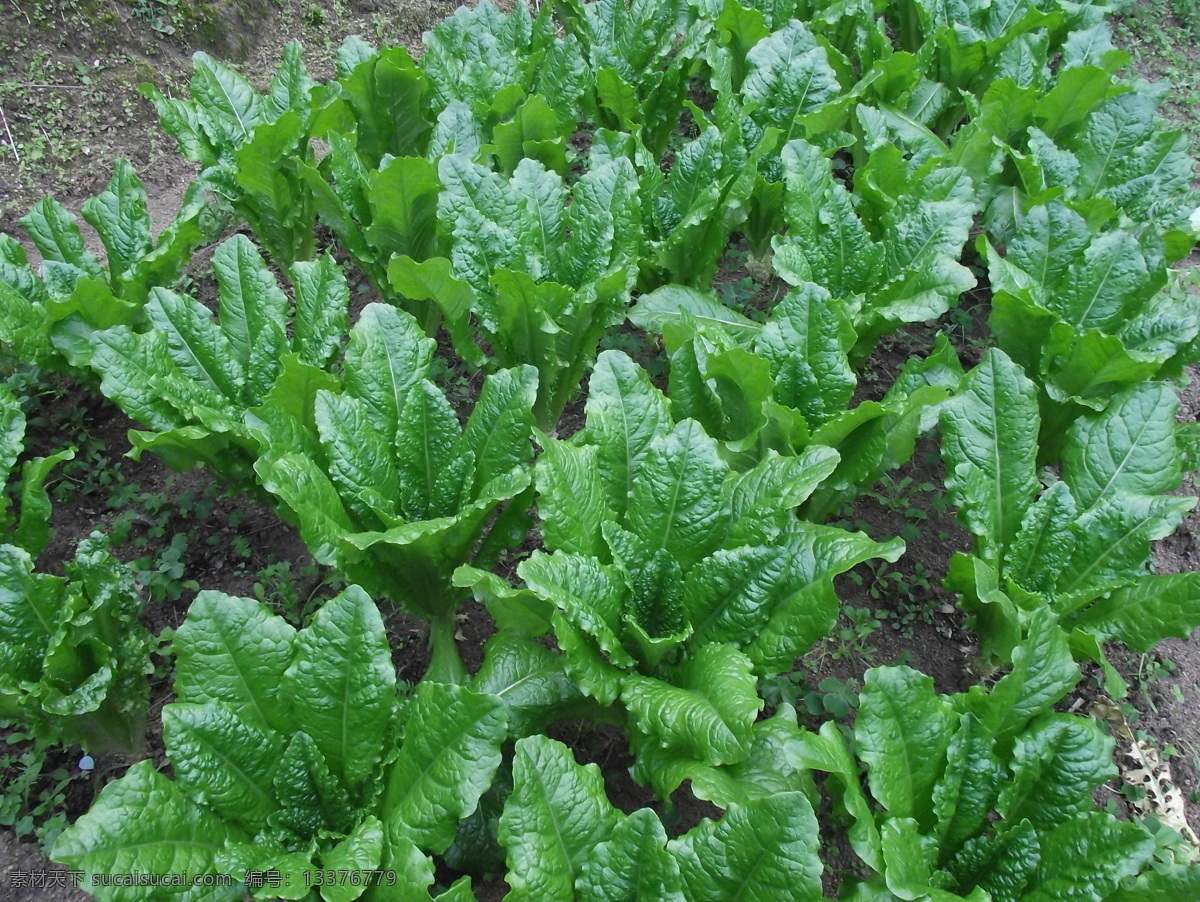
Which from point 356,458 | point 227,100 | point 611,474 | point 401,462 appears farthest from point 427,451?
point 227,100

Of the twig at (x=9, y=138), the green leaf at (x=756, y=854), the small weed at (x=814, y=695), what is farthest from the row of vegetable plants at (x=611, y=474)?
the twig at (x=9, y=138)

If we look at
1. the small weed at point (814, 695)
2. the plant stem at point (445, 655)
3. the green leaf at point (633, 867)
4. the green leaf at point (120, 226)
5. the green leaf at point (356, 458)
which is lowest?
the small weed at point (814, 695)

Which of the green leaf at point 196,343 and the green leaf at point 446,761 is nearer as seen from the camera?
the green leaf at point 446,761

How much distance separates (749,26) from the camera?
154 inches

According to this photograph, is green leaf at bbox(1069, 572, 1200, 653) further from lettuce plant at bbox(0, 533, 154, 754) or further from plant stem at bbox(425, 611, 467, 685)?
lettuce plant at bbox(0, 533, 154, 754)

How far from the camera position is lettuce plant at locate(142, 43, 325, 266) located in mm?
3084

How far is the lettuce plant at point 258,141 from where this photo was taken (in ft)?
10.1

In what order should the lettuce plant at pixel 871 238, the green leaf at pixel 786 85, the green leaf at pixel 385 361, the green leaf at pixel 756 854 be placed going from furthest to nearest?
the green leaf at pixel 786 85 < the lettuce plant at pixel 871 238 < the green leaf at pixel 385 361 < the green leaf at pixel 756 854

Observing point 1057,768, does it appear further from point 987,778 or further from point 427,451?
point 427,451

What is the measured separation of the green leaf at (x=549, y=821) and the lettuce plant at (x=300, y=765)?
79 mm

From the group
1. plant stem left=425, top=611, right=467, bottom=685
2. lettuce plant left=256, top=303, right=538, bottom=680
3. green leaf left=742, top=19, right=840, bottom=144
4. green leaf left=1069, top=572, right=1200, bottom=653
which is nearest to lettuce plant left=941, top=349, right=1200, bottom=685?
green leaf left=1069, top=572, right=1200, bottom=653

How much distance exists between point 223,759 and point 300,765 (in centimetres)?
16

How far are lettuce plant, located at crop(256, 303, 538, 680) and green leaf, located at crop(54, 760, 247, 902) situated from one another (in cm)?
59

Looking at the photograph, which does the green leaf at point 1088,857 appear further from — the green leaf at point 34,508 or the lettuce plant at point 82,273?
the lettuce plant at point 82,273
